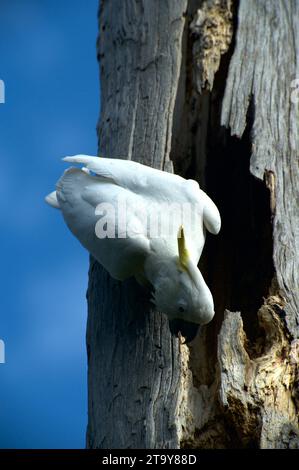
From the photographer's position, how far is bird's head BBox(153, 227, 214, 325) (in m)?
2.81

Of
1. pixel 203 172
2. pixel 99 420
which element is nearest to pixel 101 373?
pixel 99 420

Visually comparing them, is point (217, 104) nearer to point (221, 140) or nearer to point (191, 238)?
point (221, 140)

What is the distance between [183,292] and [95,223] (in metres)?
0.42

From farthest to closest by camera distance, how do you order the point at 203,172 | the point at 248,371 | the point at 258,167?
the point at 203,172, the point at 258,167, the point at 248,371

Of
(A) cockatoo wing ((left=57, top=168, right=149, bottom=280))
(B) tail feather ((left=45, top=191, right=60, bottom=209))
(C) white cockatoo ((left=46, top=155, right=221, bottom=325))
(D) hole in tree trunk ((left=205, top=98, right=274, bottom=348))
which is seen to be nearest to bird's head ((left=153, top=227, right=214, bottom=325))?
(C) white cockatoo ((left=46, top=155, right=221, bottom=325))

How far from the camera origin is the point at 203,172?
11.7ft

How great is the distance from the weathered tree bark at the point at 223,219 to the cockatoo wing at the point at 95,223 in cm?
25

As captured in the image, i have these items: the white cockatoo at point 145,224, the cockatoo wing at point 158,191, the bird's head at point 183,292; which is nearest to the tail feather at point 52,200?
the white cockatoo at point 145,224

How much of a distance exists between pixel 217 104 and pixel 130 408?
56.5 inches

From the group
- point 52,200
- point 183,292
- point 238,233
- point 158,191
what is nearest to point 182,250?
point 183,292

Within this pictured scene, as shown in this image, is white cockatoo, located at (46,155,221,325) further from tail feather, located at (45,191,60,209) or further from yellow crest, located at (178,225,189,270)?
tail feather, located at (45,191,60,209)

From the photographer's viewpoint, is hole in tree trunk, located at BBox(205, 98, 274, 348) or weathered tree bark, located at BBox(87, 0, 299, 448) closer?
weathered tree bark, located at BBox(87, 0, 299, 448)

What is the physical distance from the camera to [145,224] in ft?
9.71

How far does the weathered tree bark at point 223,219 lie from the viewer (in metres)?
2.88
